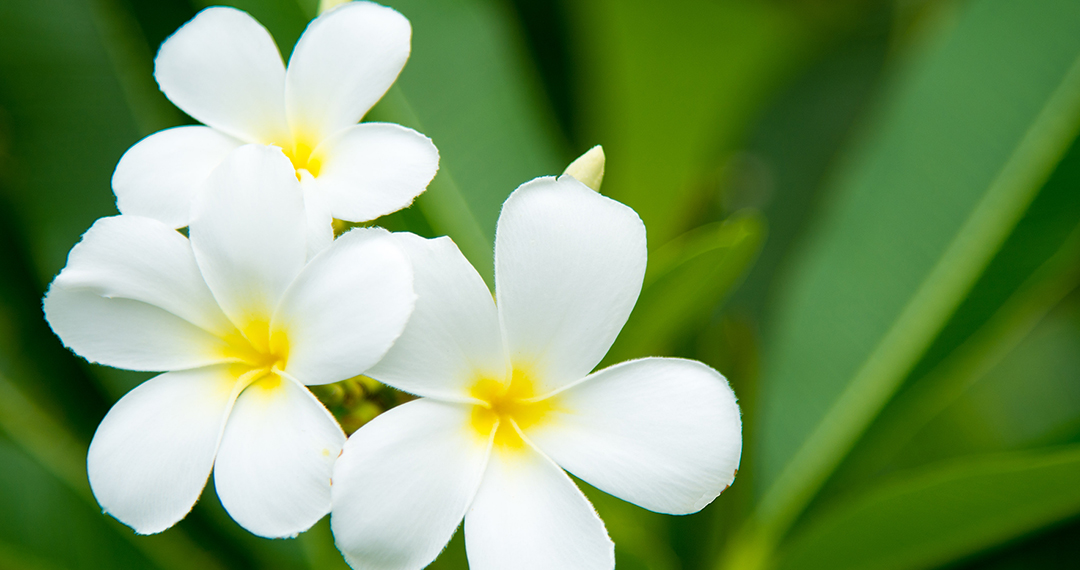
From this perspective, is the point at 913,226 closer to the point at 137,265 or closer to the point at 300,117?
the point at 300,117

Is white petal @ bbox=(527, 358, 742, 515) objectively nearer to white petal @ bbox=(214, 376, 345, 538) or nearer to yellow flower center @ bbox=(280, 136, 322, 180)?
white petal @ bbox=(214, 376, 345, 538)

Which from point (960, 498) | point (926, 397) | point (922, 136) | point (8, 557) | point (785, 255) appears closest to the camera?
point (960, 498)

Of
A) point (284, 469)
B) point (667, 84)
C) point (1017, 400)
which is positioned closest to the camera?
point (284, 469)

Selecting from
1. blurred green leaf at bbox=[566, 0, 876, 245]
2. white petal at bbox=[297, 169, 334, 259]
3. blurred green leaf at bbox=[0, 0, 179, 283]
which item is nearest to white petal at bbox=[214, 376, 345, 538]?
white petal at bbox=[297, 169, 334, 259]

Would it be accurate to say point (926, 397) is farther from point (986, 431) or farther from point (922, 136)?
point (922, 136)

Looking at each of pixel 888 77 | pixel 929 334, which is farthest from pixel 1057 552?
pixel 888 77

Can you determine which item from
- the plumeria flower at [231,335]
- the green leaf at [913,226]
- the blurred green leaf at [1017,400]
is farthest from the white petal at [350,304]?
the blurred green leaf at [1017,400]

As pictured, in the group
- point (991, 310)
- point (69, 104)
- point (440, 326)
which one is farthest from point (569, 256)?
point (69, 104)
